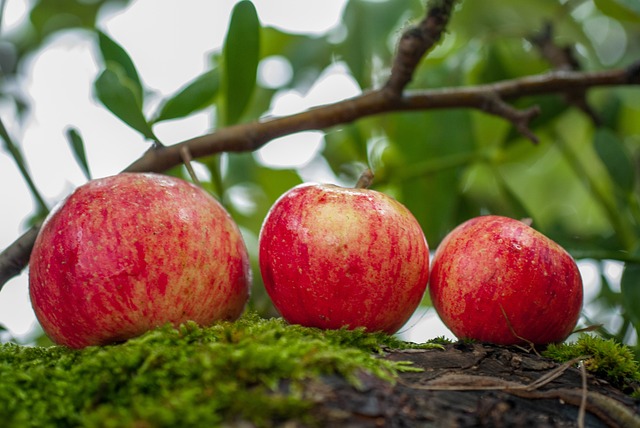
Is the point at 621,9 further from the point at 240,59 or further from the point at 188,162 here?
the point at 188,162

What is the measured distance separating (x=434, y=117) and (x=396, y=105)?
11.8 inches

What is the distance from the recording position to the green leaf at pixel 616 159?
3.85ft

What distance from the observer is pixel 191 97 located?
101 cm

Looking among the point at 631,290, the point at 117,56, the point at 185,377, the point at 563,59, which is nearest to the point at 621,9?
the point at 563,59

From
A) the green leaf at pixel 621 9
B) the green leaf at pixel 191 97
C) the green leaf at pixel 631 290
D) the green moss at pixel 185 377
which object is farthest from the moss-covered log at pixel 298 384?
the green leaf at pixel 621 9

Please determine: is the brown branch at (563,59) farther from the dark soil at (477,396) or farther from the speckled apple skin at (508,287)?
the dark soil at (477,396)

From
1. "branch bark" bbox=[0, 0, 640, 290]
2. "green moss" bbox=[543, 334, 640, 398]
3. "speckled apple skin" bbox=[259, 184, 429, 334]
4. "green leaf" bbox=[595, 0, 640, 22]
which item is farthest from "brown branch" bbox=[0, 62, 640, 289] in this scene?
"green moss" bbox=[543, 334, 640, 398]

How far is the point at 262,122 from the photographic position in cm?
103

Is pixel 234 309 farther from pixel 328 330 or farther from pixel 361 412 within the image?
pixel 361 412

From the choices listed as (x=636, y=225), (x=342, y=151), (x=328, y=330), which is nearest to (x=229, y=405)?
(x=328, y=330)

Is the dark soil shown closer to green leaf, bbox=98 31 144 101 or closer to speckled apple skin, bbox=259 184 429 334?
speckled apple skin, bbox=259 184 429 334

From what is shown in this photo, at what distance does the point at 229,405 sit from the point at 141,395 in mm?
93

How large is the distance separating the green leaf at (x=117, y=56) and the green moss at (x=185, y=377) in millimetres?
529

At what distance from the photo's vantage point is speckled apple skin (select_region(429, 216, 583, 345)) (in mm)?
763
